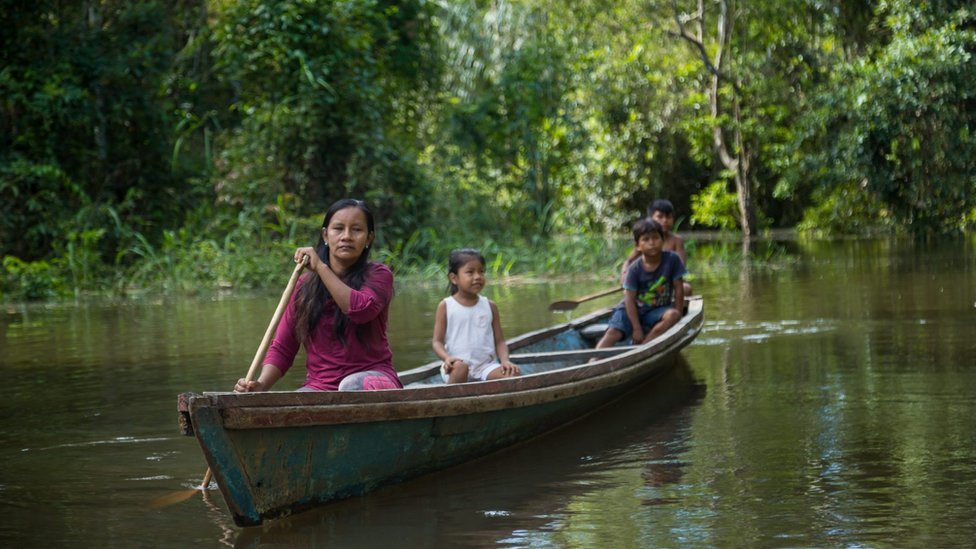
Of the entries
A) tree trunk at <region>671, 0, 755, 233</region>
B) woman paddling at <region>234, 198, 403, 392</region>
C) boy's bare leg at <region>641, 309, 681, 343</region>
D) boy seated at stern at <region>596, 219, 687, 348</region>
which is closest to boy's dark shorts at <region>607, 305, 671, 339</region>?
boy seated at stern at <region>596, 219, 687, 348</region>

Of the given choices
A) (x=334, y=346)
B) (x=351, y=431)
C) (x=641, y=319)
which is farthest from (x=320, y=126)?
(x=351, y=431)

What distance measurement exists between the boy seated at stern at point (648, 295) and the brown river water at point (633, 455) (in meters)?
0.45

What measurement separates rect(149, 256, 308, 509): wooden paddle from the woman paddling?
9 cm

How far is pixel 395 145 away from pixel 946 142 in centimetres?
756

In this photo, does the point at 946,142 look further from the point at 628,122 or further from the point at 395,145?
the point at 628,122

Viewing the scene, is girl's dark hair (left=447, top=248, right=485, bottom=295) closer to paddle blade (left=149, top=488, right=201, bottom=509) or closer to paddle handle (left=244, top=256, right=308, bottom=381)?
paddle handle (left=244, top=256, right=308, bottom=381)

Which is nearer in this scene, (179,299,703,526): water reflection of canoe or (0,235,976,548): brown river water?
(179,299,703,526): water reflection of canoe

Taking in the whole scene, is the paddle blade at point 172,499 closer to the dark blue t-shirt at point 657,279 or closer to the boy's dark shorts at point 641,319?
the boy's dark shorts at point 641,319

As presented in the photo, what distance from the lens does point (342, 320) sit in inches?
188

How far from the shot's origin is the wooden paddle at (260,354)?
4508 mm

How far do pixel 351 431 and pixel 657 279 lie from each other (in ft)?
13.3

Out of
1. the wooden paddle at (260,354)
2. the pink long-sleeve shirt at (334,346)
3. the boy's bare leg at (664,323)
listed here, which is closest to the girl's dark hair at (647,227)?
the boy's bare leg at (664,323)

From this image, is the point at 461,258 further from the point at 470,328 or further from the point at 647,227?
the point at 647,227

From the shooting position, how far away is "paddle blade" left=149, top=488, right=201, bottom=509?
15.4ft
